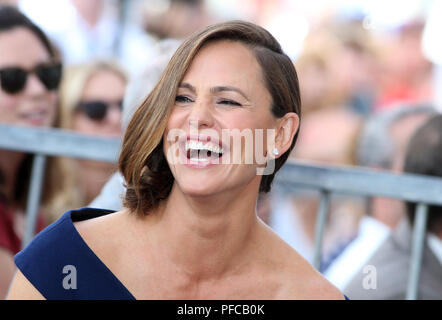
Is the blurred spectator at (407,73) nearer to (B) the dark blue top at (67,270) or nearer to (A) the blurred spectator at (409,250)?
(A) the blurred spectator at (409,250)

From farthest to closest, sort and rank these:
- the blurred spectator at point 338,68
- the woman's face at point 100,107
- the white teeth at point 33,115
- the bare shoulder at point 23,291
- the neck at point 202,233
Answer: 1. the blurred spectator at point 338,68
2. the woman's face at point 100,107
3. the white teeth at point 33,115
4. the neck at point 202,233
5. the bare shoulder at point 23,291

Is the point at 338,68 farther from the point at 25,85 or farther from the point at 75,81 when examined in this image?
the point at 25,85

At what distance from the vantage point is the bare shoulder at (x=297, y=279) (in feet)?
7.83

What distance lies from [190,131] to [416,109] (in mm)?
2811

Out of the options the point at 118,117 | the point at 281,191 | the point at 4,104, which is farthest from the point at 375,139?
the point at 4,104

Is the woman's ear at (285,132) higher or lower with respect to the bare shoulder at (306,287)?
higher

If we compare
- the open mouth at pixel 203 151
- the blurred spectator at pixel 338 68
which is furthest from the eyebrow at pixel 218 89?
the blurred spectator at pixel 338 68

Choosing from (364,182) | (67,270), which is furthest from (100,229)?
(364,182)

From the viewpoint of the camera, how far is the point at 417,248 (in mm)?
2992

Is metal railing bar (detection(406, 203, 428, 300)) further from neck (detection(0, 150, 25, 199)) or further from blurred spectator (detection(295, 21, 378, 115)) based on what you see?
blurred spectator (detection(295, 21, 378, 115))

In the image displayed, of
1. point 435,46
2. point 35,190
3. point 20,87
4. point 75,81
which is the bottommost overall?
point 35,190

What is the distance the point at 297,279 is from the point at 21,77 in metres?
1.91

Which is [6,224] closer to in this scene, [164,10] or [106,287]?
[106,287]

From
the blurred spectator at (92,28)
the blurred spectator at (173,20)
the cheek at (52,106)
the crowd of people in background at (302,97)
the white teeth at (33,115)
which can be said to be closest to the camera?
the crowd of people in background at (302,97)
